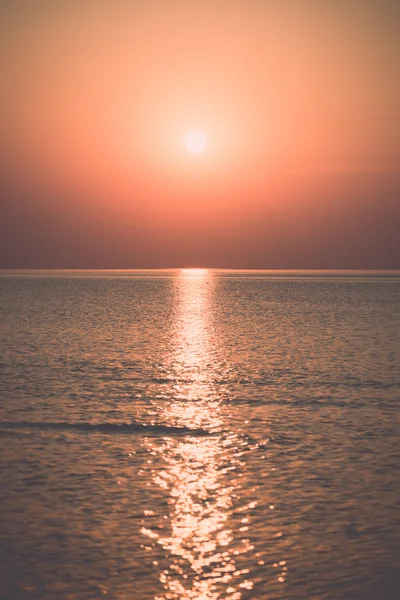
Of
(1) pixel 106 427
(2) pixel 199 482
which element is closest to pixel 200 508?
(2) pixel 199 482

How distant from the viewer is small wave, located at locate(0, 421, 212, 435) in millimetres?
26516

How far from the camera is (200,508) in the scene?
17.8 metres

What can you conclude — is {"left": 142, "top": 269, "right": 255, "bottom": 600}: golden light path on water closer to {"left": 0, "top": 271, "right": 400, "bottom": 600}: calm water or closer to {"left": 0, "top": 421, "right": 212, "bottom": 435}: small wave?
{"left": 0, "top": 271, "right": 400, "bottom": 600}: calm water

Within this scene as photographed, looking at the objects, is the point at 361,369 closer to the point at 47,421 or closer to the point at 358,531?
the point at 47,421

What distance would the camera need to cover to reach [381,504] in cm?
1809

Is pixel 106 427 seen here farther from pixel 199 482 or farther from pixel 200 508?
pixel 200 508

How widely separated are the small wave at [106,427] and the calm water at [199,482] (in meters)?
0.07

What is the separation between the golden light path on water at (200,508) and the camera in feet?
44.2

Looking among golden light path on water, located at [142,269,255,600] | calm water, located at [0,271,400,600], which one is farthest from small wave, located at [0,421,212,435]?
golden light path on water, located at [142,269,255,600]

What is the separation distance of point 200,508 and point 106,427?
9.72 m

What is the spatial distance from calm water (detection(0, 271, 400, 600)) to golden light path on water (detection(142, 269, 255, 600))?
1.9 inches

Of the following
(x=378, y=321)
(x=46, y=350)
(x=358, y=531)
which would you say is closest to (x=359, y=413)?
(x=358, y=531)

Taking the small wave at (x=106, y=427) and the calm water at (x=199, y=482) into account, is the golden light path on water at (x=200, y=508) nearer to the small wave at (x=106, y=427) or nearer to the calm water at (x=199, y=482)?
the calm water at (x=199, y=482)

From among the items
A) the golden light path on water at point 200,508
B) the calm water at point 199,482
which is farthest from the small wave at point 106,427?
the golden light path on water at point 200,508
